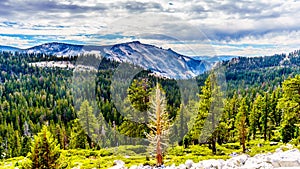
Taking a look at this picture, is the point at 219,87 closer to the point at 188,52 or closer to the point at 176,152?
the point at 176,152

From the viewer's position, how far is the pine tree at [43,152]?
23.9 meters

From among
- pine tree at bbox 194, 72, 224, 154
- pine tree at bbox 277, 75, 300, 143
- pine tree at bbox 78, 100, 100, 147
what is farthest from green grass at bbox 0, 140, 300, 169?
pine tree at bbox 277, 75, 300, 143

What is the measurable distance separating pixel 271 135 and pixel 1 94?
165m

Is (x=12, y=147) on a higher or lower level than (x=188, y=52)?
lower

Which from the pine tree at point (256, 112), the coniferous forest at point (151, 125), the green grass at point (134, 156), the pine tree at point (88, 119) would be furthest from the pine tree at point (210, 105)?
the pine tree at point (256, 112)

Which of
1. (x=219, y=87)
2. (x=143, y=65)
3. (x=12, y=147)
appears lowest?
(x=12, y=147)

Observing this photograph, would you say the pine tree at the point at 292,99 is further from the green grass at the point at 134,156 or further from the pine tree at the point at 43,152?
the pine tree at the point at 43,152

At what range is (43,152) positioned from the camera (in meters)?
24.3

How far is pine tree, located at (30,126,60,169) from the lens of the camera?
23.9 metres

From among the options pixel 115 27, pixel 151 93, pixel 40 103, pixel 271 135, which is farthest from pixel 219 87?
pixel 40 103

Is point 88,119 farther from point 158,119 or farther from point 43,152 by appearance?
point 158,119

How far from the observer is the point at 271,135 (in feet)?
205

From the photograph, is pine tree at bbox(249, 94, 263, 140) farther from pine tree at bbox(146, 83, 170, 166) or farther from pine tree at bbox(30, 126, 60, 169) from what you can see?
pine tree at bbox(30, 126, 60, 169)

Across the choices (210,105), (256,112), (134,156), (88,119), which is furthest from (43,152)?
(256,112)
